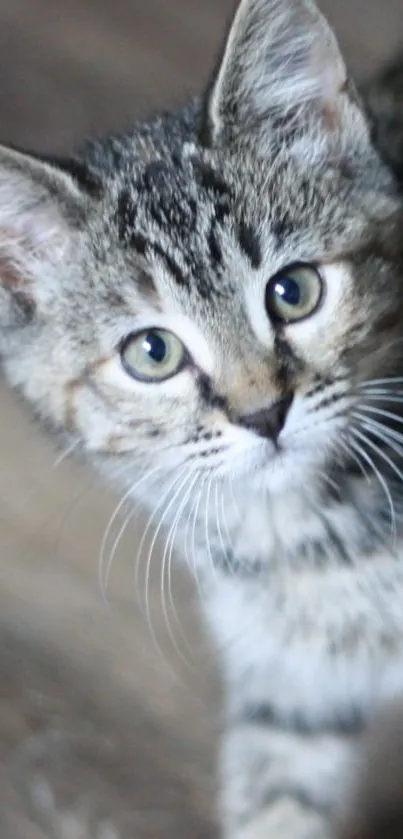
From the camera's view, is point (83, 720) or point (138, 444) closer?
point (138, 444)

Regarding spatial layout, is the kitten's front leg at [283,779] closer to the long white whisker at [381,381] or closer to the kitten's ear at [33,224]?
the long white whisker at [381,381]

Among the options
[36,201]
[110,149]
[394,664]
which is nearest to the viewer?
[36,201]

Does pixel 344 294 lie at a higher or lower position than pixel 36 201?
lower

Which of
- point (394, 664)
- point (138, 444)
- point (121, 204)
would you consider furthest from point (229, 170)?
point (394, 664)

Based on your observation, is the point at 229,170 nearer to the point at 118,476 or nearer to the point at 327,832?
the point at 118,476

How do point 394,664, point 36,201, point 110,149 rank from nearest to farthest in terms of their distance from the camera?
1. point 36,201
2. point 110,149
3. point 394,664

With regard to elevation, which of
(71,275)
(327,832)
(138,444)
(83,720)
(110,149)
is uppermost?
(110,149)

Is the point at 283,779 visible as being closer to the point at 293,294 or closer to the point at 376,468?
the point at 376,468
